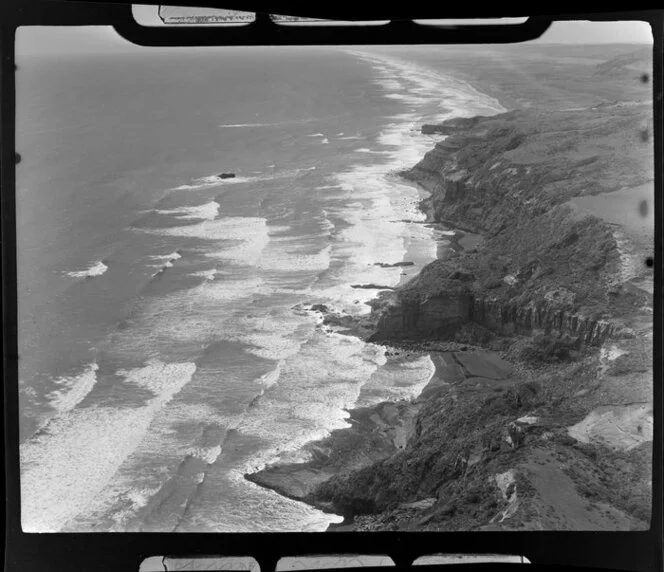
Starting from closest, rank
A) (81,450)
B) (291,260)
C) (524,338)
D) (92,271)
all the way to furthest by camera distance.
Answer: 1. (81,450)
2. (92,271)
3. (524,338)
4. (291,260)

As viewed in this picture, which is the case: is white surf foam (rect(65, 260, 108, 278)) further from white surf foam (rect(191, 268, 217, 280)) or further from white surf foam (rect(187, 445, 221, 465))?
white surf foam (rect(187, 445, 221, 465))

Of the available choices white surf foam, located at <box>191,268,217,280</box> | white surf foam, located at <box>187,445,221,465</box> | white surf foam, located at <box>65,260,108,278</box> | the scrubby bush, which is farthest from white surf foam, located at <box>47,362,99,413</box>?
the scrubby bush

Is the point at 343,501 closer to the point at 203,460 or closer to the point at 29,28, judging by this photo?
the point at 203,460

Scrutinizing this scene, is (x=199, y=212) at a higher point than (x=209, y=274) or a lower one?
higher

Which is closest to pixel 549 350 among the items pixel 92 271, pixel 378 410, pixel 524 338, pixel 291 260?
pixel 524 338

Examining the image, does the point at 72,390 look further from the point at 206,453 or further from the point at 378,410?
the point at 378,410


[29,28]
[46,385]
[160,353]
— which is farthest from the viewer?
[160,353]

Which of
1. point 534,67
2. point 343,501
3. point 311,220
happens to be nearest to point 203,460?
point 343,501
